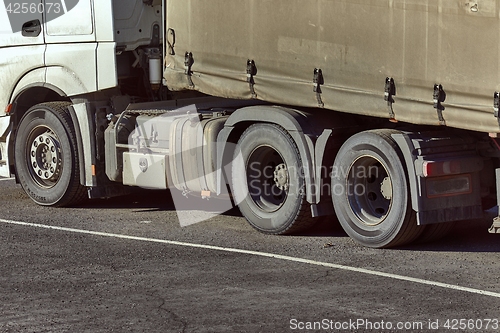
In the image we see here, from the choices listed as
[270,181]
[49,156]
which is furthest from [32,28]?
[270,181]

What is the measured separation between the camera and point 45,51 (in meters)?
14.4

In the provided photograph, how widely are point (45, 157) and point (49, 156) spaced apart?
0.09 metres

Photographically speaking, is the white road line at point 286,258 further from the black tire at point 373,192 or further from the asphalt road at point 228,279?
the black tire at point 373,192

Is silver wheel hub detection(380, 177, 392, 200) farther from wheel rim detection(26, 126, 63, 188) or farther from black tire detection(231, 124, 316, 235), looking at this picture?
wheel rim detection(26, 126, 63, 188)

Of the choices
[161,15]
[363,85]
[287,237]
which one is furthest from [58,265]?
[161,15]

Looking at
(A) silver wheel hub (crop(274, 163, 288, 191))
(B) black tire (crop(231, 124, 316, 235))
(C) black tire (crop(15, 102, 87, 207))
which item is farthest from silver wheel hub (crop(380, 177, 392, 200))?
(C) black tire (crop(15, 102, 87, 207))

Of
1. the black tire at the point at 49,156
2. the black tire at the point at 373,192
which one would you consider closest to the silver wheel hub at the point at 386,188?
the black tire at the point at 373,192

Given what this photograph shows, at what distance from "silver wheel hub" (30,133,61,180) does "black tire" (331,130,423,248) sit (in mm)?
4366

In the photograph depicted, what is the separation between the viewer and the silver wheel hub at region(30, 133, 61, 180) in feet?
48.5

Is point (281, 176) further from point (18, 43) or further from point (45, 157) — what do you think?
point (18, 43)

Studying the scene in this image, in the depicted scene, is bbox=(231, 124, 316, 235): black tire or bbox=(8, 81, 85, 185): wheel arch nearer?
bbox=(231, 124, 316, 235): black tire

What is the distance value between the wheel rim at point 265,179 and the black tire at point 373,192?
0.91m

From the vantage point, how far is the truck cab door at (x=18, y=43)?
1448cm

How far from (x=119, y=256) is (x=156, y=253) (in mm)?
363
